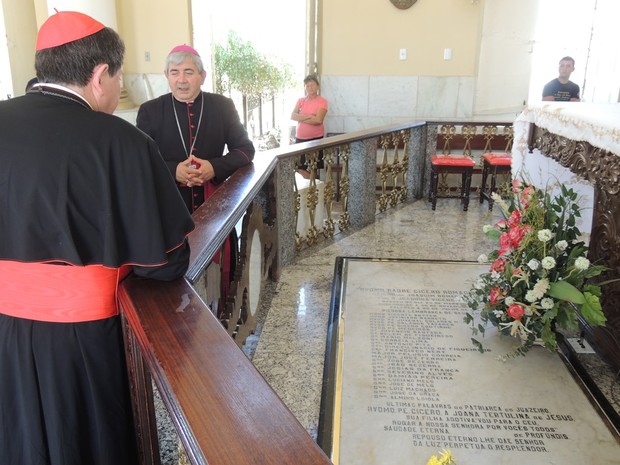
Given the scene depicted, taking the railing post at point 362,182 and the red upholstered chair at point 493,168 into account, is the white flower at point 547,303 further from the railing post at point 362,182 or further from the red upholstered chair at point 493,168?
the red upholstered chair at point 493,168

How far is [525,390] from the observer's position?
283cm

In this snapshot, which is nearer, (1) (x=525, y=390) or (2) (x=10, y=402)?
(2) (x=10, y=402)

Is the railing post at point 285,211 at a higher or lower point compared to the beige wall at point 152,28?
lower

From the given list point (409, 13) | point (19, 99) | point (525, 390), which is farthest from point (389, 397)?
point (409, 13)

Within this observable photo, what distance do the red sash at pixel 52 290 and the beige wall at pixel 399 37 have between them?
25.3ft

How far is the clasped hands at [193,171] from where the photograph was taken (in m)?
3.08

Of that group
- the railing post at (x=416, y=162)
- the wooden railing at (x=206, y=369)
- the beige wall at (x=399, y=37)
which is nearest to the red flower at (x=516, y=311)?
the wooden railing at (x=206, y=369)

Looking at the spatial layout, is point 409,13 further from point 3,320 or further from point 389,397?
point 3,320

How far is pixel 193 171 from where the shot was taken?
A: 3.08 metres

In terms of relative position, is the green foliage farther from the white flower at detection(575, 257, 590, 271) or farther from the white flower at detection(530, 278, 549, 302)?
the white flower at detection(575, 257, 590, 271)

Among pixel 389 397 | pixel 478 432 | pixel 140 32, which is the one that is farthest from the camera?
pixel 140 32

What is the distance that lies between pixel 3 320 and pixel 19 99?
588 mm

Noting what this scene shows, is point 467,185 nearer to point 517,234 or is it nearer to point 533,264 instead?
point 517,234

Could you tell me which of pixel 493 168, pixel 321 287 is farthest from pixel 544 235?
pixel 493 168
